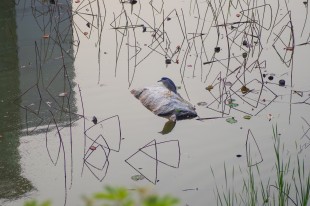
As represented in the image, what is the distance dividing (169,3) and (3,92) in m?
2.34

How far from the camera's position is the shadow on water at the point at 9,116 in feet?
9.43

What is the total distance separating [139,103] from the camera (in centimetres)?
387

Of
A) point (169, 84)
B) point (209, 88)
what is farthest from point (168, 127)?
point (209, 88)

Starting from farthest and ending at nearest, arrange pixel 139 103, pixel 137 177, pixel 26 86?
pixel 26 86, pixel 139 103, pixel 137 177

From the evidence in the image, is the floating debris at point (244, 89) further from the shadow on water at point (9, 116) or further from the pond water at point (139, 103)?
the shadow on water at point (9, 116)

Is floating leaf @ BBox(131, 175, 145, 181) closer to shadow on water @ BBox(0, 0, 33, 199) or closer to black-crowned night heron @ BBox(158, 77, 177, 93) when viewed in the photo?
shadow on water @ BBox(0, 0, 33, 199)

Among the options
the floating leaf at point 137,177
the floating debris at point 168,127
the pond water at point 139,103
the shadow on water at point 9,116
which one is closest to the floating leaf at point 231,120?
the pond water at point 139,103

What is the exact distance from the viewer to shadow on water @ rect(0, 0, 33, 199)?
2874mm

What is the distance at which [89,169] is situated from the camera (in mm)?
3029

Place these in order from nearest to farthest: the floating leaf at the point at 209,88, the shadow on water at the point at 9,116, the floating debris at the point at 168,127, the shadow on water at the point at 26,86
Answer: the shadow on water at the point at 9,116, the shadow on water at the point at 26,86, the floating debris at the point at 168,127, the floating leaf at the point at 209,88

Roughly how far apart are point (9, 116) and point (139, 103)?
2.81 feet

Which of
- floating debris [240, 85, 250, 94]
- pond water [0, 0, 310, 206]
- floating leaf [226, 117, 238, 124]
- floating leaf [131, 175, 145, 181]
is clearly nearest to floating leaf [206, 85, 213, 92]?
pond water [0, 0, 310, 206]

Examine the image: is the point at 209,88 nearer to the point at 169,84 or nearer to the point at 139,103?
the point at 169,84

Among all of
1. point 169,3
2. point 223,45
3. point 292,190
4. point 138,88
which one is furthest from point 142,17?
point 292,190
